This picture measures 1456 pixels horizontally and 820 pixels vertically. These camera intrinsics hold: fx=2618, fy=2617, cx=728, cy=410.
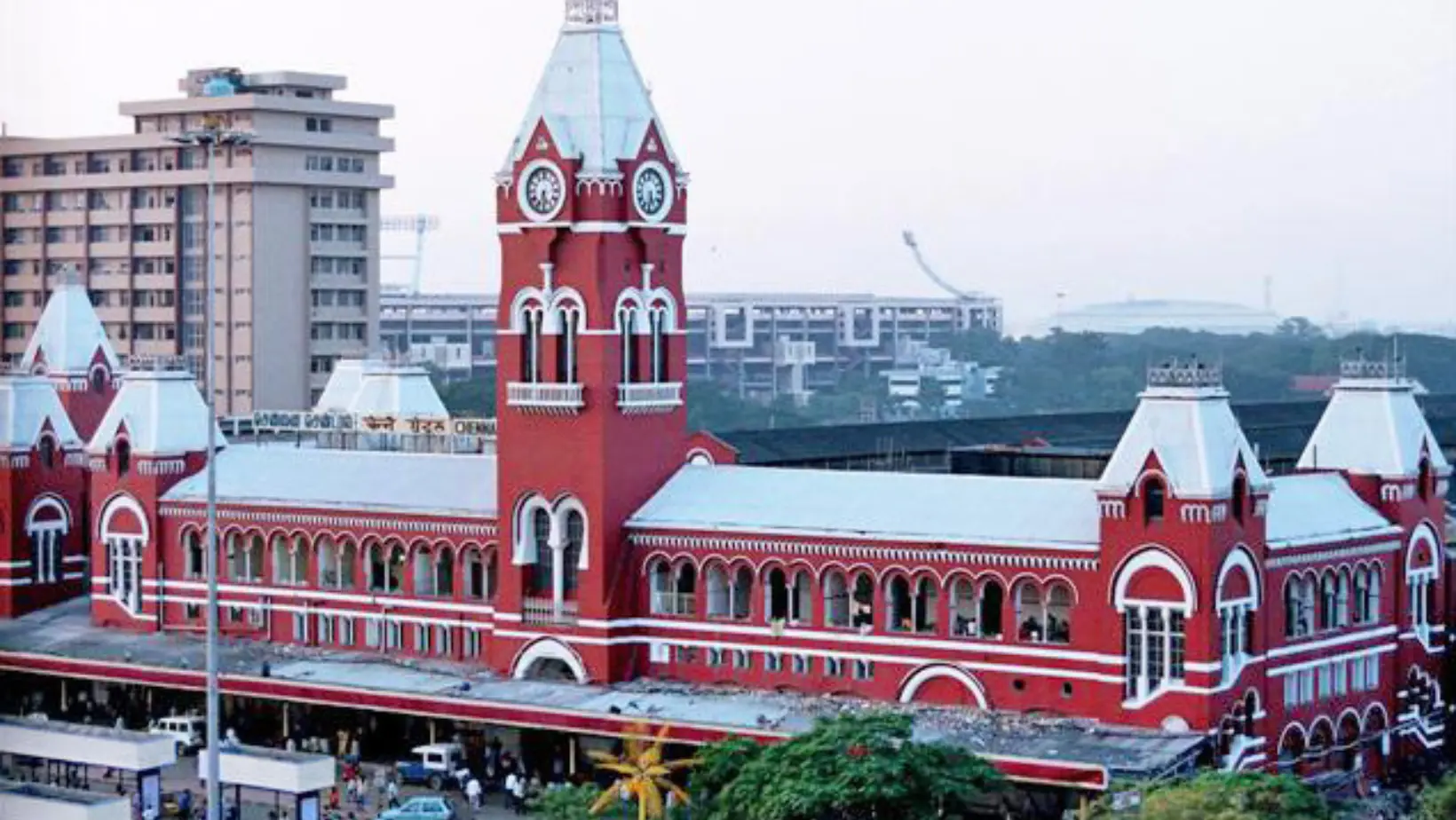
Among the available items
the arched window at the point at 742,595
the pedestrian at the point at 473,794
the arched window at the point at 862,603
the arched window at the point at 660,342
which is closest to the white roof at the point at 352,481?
the arched window at the point at 660,342

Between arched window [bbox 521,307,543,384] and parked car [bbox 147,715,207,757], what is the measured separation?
388 inches

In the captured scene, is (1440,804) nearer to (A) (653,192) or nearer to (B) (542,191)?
(A) (653,192)

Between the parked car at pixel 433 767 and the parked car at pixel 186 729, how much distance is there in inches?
197

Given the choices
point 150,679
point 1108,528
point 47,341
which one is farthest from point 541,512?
point 47,341

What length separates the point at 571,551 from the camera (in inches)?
2088

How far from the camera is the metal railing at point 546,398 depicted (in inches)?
→ 2056

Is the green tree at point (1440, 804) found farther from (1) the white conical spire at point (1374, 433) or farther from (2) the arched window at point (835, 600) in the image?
(2) the arched window at point (835, 600)

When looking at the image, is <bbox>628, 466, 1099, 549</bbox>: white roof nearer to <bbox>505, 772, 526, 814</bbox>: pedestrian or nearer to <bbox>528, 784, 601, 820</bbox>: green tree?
<bbox>505, 772, 526, 814</bbox>: pedestrian

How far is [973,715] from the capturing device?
4769cm

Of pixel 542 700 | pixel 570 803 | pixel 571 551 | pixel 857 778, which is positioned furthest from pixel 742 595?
pixel 857 778

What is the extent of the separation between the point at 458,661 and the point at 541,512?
4.14 metres

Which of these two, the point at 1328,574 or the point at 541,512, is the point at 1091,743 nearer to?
the point at 1328,574

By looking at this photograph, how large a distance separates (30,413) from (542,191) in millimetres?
17353

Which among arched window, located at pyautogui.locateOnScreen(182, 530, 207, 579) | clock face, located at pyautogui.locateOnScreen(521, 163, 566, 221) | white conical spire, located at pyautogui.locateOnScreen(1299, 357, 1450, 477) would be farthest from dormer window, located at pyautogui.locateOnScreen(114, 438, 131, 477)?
white conical spire, located at pyautogui.locateOnScreen(1299, 357, 1450, 477)
